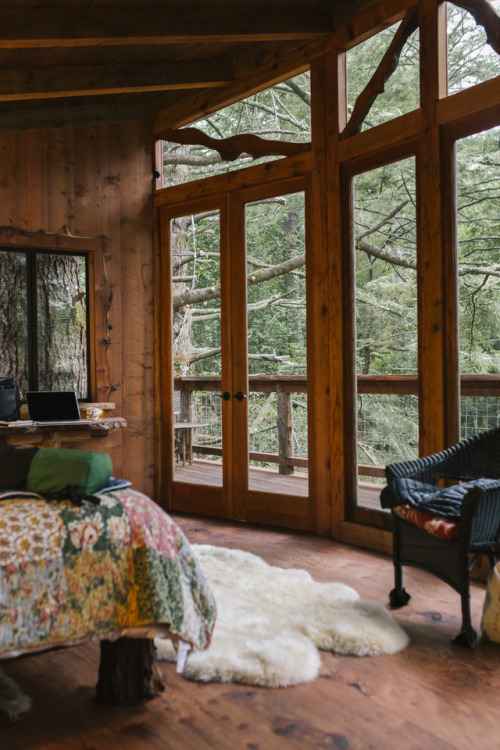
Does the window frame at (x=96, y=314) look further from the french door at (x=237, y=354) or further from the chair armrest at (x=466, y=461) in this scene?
the chair armrest at (x=466, y=461)

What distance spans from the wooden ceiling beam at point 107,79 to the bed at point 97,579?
3.29 metres

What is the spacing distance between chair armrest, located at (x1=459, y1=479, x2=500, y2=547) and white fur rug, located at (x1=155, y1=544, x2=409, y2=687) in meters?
0.53

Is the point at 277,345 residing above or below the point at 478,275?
below

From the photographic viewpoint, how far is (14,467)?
2.28 metres

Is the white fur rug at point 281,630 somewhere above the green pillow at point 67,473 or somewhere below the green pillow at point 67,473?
below

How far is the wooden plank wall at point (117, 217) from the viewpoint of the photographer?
494 cm

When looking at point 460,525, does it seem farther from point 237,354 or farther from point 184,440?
point 184,440

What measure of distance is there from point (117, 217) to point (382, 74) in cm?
243

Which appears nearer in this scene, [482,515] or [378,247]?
[482,515]

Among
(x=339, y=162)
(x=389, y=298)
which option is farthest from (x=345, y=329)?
(x=339, y=162)

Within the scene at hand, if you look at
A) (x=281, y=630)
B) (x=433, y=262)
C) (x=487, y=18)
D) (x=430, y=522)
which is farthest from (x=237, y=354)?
(x=487, y=18)

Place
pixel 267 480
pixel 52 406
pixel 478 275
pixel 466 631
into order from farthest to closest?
pixel 267 480 < pixel 52 406 < pixel 478 275 < pixel 466 631

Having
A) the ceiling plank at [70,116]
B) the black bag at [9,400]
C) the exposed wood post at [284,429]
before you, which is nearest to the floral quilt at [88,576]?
the black bag at [9,400]

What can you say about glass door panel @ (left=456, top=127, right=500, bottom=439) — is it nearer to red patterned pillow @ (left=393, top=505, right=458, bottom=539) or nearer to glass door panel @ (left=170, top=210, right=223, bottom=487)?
red patterned pillow @ (left=393, top=505, right=458, bottom=539)
